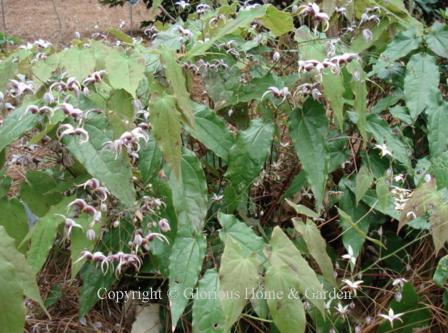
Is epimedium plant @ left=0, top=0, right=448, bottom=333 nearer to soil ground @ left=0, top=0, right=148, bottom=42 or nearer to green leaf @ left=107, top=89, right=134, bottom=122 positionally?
green leaf @ left=107, top=89, right=134, bottom=122

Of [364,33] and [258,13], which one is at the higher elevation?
[258,13]

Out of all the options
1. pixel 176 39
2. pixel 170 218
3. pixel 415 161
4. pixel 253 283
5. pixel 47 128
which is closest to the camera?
pixel 253 283

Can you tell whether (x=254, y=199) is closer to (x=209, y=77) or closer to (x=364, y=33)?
(x=209, y=77)

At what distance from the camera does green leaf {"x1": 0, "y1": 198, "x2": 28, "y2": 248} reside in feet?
4.31

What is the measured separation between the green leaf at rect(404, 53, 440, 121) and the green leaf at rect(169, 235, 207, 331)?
0.74 meters

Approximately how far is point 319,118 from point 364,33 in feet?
1.34

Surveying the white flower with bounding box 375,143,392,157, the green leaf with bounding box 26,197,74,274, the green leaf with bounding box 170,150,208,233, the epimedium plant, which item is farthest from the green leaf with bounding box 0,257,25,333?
the white flower with bounding box 375,143,392,157

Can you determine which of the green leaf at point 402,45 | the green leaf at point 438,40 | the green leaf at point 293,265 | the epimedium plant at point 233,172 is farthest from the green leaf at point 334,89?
the green leaf at point 438,40

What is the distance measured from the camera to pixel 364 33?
1.67 metres

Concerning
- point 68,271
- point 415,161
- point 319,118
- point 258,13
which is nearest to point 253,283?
point 319,118

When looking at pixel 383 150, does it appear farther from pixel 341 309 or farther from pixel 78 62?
pixel 78 62

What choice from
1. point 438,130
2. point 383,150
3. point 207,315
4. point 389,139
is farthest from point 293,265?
point 438,130

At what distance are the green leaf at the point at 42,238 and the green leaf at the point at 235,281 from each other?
34 cm

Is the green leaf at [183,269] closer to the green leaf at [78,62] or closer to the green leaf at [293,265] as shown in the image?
the green leaf at [293,265]
